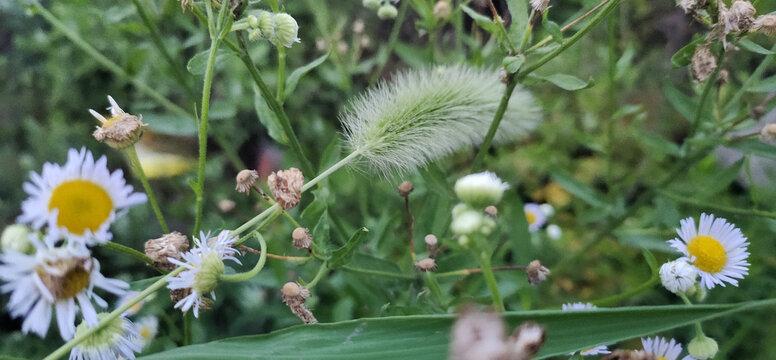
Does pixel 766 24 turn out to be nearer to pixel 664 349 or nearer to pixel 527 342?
pixel 664 349

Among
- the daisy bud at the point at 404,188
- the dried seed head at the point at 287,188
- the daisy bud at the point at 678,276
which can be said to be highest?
the daisy bud at the point at 404,188

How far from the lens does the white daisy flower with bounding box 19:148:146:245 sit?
1.68ft

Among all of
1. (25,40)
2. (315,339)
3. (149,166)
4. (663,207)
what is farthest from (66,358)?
(663,207)

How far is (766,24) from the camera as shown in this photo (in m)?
0.70

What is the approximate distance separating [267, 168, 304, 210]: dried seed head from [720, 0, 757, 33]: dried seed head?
0.54 m

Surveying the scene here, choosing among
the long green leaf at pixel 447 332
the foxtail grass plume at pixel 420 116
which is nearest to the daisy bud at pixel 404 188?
the foxtail grass plume at pixel 420 116

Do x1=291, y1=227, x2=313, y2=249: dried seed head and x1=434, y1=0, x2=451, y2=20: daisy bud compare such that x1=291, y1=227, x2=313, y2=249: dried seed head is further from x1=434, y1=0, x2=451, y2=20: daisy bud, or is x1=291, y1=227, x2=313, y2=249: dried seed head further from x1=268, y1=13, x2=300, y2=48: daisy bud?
x1=434, y1=0, x2=451, y2=20: daisy bud

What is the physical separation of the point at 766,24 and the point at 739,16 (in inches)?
1.9

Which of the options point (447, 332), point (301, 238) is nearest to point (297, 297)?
point (301, 238)

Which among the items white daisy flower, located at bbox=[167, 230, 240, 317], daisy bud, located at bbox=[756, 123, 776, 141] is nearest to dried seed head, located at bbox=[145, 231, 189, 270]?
white daisy flower, located at bbox=[167, 230, 240, 317]

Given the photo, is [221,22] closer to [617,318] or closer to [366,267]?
[366,267]

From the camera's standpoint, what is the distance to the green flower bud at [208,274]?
0.58 m

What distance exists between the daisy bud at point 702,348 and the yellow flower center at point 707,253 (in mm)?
93

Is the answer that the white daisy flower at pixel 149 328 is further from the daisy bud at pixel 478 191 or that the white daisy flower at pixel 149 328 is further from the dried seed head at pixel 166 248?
the daisy bud at pixel 478 191
